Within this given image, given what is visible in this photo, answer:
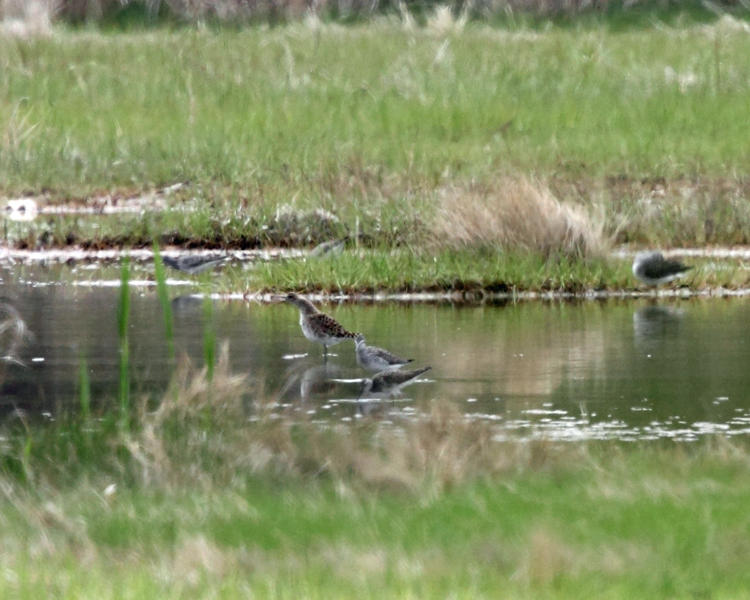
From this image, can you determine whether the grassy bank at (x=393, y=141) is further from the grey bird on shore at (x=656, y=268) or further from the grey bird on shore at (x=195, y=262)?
the grey bird on shore at (x=195, y=262)

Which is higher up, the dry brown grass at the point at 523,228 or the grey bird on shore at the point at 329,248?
the dry brown grass at the point at 523,228

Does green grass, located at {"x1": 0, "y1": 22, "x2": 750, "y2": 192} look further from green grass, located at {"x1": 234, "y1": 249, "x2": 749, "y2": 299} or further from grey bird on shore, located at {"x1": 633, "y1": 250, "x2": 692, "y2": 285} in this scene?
grey bird on shore, located at {"x1": 633, "y1": 250, "x2": 692, "y2": 285}

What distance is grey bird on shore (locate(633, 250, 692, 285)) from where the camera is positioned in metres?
18.1

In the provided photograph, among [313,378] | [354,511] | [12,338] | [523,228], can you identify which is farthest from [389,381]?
[523,228]

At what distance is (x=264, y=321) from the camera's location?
1694 centimetres

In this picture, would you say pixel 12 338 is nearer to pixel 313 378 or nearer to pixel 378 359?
pixel 313 378

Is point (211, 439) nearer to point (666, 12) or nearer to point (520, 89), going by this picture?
point (520, 89)

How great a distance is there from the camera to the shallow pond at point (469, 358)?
1252 cm

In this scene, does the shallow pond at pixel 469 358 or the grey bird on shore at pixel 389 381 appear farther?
the grey bird on shore at pixel 389 381

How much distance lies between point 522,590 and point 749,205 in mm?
14003

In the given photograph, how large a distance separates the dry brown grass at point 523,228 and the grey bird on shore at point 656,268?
686 mm

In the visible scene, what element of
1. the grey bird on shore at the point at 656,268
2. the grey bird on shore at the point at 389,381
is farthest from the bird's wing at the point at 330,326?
the grey bird on shore at the point at 656,268

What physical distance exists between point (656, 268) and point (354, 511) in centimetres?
903

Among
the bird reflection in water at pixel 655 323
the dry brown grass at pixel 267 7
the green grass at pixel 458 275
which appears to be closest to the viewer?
the bird reflection in water at pixel 655 323
